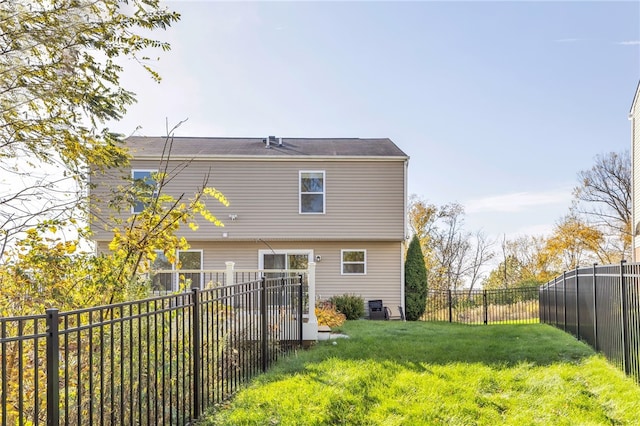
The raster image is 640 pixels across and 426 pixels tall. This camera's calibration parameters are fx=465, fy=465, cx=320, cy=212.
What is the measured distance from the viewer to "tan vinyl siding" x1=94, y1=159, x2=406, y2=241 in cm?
1566

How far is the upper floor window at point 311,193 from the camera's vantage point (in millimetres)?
15875

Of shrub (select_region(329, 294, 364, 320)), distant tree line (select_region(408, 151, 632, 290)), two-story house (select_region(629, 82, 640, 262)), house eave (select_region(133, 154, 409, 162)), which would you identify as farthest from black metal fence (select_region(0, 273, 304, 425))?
distant tree line (select_region(408, 151, 632, 290))

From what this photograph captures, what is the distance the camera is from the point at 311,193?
52.1 feet

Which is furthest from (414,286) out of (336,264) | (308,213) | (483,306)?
(308,213)

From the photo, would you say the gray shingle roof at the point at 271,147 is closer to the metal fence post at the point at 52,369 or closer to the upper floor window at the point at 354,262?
the upper floor window at the point at 354,262

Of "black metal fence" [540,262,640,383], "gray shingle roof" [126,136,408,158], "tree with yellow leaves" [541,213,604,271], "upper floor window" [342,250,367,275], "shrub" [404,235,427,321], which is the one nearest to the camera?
"black metal fence" [540,262,640,383]

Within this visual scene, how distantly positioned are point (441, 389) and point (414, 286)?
467 inches

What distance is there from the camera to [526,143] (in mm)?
24312

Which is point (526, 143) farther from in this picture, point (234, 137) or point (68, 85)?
point (68, 85)

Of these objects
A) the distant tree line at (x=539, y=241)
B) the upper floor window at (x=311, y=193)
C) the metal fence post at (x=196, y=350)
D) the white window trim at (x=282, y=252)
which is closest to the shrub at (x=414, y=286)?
the white window trim at (x=282, y=252)

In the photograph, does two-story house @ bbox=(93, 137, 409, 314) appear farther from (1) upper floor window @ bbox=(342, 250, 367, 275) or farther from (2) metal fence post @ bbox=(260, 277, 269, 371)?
(2) metal fence post @ bbox=(260, 277, 269, 371)

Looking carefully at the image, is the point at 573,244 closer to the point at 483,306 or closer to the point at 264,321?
the point at 483,306

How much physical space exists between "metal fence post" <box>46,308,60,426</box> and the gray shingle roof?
12.7 m

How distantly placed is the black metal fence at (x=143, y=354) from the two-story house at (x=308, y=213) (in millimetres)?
8169
